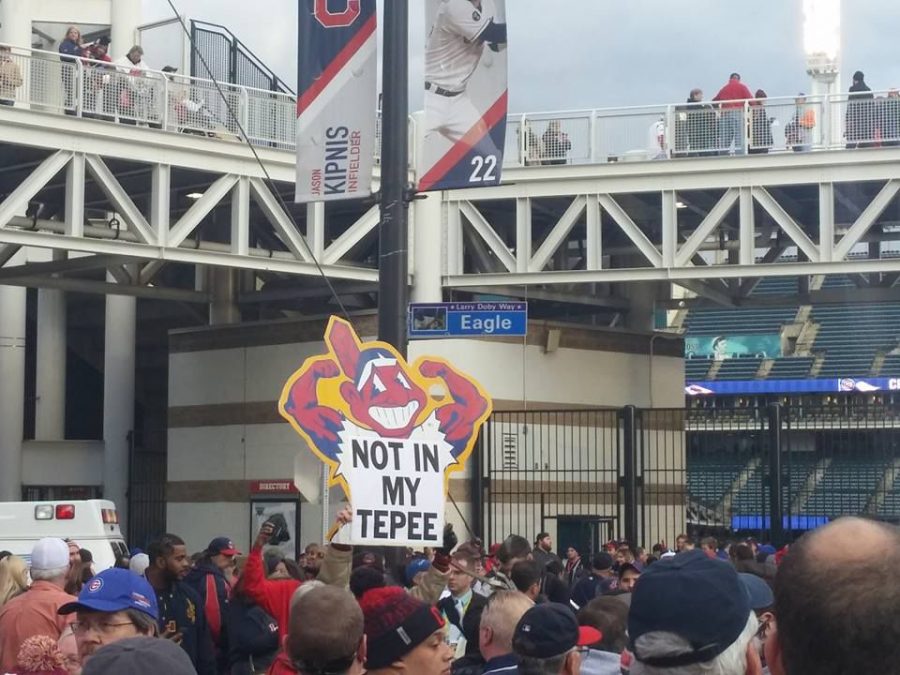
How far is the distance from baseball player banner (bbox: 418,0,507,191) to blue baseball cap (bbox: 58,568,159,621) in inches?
304

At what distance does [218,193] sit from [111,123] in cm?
193

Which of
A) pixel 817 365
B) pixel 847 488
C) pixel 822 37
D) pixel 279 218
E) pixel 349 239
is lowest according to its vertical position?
pixel 847 488

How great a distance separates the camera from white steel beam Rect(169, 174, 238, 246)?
2230cm

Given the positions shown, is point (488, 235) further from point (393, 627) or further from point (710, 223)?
point (393, 627)

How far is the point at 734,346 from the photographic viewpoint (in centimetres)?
6362

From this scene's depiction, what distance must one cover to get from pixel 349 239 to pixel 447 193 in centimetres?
212

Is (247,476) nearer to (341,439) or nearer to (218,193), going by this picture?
(218,193)

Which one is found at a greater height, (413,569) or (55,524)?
(55,524)

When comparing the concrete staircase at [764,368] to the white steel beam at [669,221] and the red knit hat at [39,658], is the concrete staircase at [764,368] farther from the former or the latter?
the red knit hat at [39,658]

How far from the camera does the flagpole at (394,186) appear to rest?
11953 millimetres

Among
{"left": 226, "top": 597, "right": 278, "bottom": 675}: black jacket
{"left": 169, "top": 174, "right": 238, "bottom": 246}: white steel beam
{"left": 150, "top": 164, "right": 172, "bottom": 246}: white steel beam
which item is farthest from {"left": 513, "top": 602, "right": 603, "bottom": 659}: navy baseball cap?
{"left": 150, "top": 164, "right": 172, "bottom": 246}: white steel beam

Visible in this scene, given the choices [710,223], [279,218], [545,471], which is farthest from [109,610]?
[545,471]

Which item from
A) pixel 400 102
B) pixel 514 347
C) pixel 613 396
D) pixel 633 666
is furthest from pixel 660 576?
pixel 613 396

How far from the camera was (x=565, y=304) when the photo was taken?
30.6m
